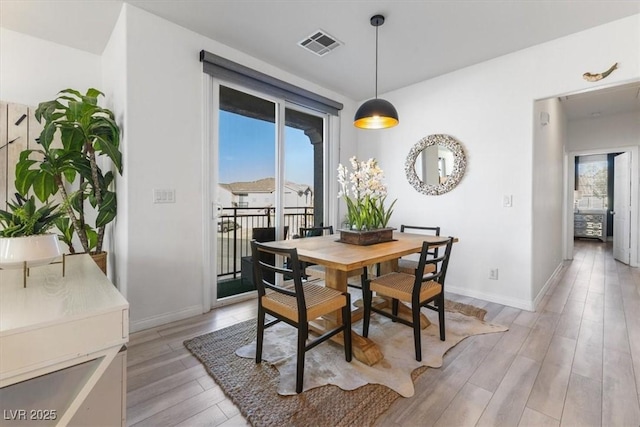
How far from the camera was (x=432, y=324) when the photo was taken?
2576mm

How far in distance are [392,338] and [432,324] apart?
0.48m

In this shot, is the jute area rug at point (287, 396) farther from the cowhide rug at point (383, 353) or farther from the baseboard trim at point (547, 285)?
the baseboard trim at point (547, 285)

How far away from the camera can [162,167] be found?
258 centimetres

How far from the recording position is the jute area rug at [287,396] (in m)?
1.48

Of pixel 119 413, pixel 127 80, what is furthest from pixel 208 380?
pixel 127 80

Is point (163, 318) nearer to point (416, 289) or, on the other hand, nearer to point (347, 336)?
point (347, 336)

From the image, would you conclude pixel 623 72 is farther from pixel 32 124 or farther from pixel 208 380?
pixel 32 124

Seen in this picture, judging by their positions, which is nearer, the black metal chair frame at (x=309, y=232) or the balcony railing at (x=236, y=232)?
the black metal chair frame at (x=309, y=232)

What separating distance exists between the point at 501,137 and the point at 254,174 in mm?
2812

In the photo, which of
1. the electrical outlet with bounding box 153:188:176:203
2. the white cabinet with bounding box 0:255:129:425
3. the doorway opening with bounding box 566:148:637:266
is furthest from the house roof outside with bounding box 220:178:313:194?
the doorway opening with bounding box 566:148:637:266

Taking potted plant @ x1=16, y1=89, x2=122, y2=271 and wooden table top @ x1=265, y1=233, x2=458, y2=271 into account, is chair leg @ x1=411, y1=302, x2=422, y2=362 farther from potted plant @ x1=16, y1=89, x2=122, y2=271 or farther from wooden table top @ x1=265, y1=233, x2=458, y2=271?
potted plant @ x1=16, y1=89, x2=122, y2=271

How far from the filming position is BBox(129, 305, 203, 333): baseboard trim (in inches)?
95.8

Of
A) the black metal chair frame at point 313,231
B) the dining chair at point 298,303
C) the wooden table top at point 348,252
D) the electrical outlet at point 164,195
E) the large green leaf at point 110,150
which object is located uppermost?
the large green leaf at point 110,150

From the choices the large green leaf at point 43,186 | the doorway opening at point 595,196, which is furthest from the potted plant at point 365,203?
the doorway opening at point 595,196
